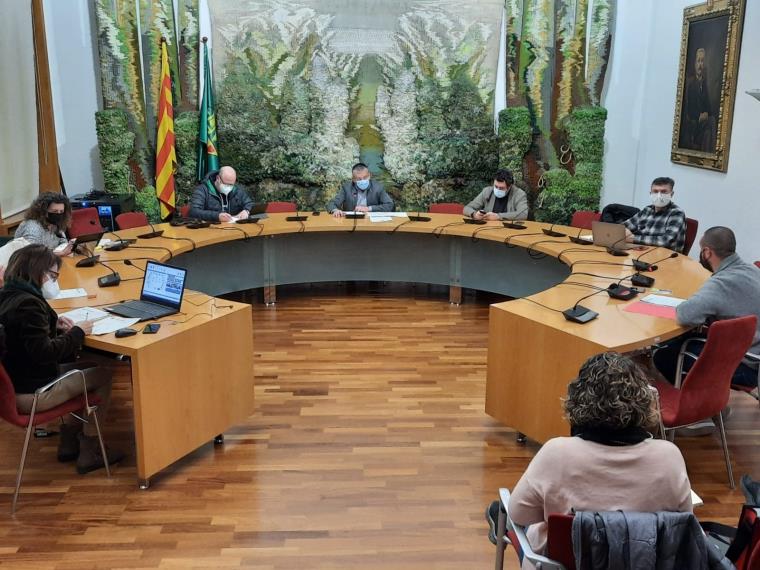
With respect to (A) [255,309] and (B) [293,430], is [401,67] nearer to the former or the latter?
(A) [255,309]

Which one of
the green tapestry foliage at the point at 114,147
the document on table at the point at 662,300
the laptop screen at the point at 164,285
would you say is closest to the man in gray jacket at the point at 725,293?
the document on table at the point at 662,300

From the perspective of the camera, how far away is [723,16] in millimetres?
6375

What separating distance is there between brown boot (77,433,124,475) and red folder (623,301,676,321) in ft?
9.75

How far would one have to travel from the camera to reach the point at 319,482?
3553 millimetres

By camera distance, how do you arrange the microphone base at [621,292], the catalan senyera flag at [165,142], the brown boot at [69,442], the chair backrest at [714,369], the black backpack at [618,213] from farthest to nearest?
the catalan senyera flag at [165,142]
the black backpack at [618,213]
the microphone base at [621,292]
the brown boot at [69,442]
the chair backrest at [714,369]

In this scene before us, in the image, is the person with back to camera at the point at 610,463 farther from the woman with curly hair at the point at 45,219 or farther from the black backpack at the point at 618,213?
the black backpack at the point at 618,213

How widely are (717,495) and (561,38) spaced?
6.24 meters

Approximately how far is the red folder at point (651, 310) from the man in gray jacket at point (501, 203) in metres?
2.71

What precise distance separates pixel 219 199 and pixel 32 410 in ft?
12.2

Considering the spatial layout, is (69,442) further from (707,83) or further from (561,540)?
(707,83)

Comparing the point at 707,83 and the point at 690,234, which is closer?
the point at 690,234

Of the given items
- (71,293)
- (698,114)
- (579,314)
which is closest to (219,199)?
(71,293)

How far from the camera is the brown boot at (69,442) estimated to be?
3.76 meters

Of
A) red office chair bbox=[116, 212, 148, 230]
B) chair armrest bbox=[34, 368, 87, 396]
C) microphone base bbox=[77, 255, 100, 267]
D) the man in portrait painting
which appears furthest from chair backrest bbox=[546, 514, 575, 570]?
the man in portrait painting
